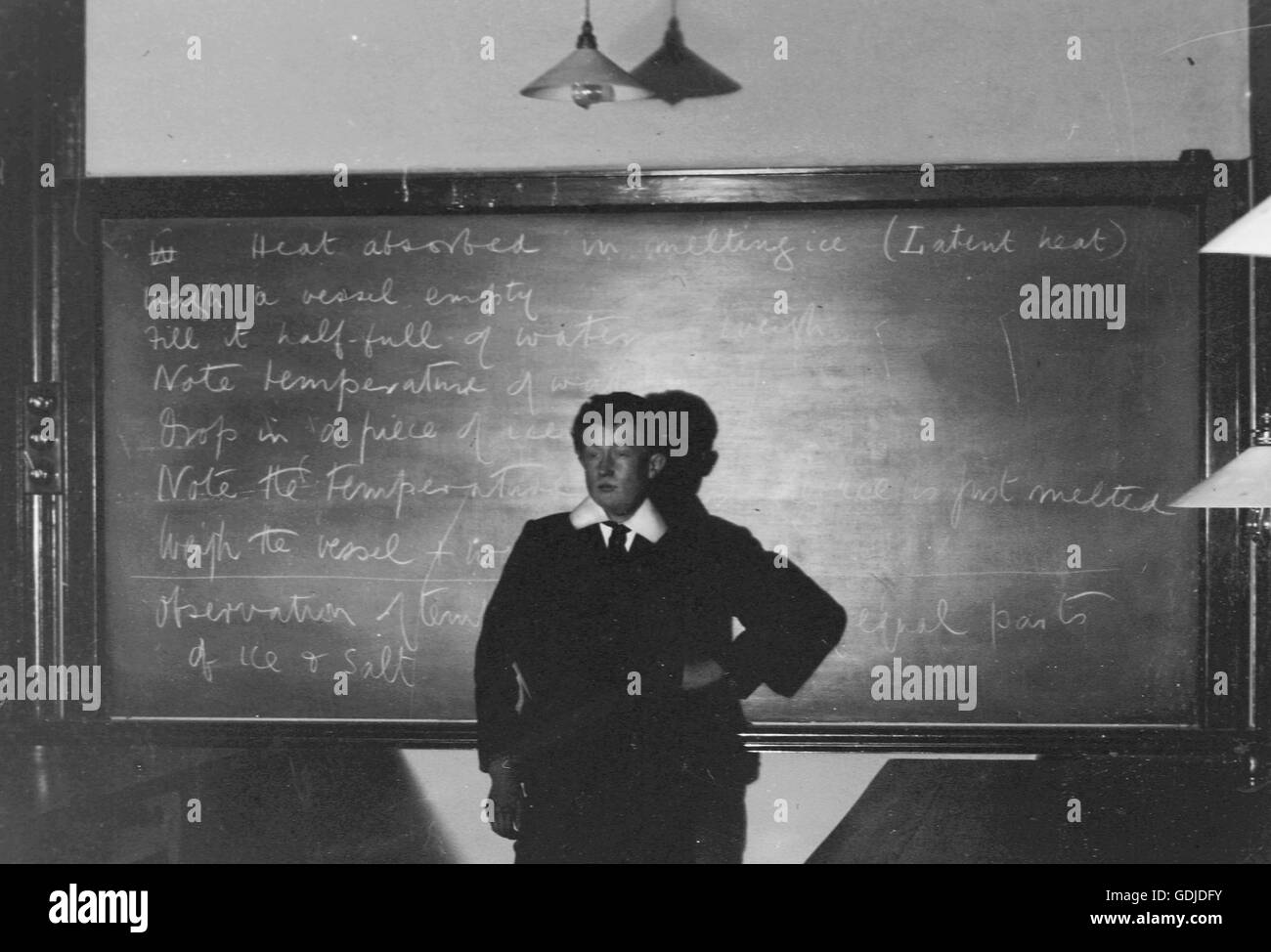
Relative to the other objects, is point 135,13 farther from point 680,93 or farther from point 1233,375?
point 1233,375

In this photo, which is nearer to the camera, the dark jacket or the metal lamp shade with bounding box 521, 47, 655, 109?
the metal lamp shade with bounding box 521, 47, 655, 109

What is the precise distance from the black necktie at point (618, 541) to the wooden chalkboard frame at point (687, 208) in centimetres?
48

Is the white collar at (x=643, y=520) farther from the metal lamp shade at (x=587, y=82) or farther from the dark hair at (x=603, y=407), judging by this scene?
the metal lamp shade at (x=587, y=82)

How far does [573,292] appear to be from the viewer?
238 centimetres

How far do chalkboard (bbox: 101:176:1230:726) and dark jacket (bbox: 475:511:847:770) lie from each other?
0.22 feet

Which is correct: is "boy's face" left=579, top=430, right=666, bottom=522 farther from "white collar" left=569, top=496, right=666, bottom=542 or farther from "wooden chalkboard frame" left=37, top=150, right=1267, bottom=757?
"wooden chalkboard frame" left=37, top=150, right=1267, bottom=757

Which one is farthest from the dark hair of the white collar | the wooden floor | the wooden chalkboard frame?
the wooden floor

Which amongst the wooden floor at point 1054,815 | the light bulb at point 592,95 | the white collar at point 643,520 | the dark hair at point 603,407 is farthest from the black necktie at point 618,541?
the light bulb at point 592,95

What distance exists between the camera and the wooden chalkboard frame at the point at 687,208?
228 centimetres

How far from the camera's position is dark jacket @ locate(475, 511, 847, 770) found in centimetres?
234

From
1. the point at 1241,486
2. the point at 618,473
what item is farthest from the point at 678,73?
the point at 1241,486

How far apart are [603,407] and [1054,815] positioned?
128 centimetres
